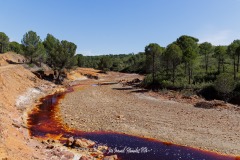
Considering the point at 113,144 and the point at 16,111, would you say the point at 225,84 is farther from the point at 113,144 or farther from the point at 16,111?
the point at 16,111

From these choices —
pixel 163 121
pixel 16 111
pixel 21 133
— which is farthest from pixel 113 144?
pixel 16 111

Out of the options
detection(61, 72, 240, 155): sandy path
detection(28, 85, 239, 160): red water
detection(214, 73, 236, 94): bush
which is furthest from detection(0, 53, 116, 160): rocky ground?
detection(214, 73, 236, 94): bush

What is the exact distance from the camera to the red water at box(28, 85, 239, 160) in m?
24.4

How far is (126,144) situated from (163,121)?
943 cm

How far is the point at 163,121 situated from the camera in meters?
35.0

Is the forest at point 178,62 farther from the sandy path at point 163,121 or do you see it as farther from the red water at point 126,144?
the red water at point 126,144

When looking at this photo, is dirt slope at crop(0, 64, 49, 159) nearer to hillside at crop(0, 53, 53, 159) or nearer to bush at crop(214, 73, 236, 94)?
hillside at crop(0, 53, 53, 159)

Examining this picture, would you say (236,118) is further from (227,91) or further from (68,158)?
(68,158)

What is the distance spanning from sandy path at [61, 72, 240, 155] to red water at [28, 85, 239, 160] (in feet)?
4.22

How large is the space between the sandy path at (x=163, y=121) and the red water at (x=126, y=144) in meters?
1.29

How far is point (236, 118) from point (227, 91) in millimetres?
11702

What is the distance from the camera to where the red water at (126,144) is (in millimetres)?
24391

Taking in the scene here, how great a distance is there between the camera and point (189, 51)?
202 ft

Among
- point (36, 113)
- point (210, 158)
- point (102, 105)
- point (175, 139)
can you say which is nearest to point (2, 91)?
point (36, 113)
